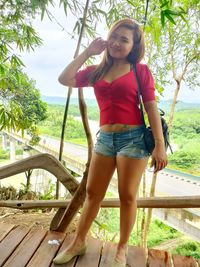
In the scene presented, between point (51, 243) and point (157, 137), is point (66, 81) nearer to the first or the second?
point (157, 137)

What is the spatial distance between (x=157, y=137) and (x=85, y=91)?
48 centimetres

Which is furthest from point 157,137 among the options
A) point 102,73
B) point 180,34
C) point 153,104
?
point 180,34

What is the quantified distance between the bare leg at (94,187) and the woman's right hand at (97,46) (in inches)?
17.8

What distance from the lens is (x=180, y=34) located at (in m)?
2.48

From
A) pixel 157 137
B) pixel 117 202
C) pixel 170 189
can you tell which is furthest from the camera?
pixel 170 189

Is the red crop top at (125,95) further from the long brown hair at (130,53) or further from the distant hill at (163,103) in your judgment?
the distant hill at (163,103)

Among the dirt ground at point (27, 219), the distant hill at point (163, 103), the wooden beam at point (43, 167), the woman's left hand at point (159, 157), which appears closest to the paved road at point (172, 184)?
the distant hill at point (163, 103)

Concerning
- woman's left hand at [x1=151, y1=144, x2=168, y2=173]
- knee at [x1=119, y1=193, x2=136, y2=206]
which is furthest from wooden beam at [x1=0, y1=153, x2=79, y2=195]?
woman's left hand at [x1=151, y1=144, x2=168, y2=173]

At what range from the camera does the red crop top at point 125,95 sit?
1160 millimetres

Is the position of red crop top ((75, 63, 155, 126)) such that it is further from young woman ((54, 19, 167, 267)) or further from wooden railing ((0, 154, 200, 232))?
wooden railing ((0, 154, 200, 232))

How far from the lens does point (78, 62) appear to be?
4.12ft

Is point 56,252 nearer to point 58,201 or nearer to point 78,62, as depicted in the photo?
point 58,201

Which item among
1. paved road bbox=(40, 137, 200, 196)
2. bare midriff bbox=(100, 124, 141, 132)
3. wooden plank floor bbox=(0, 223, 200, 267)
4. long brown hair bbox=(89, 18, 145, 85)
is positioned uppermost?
long brown hair bbox=(89, 18, 145, 85)

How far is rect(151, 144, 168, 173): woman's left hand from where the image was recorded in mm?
1152
